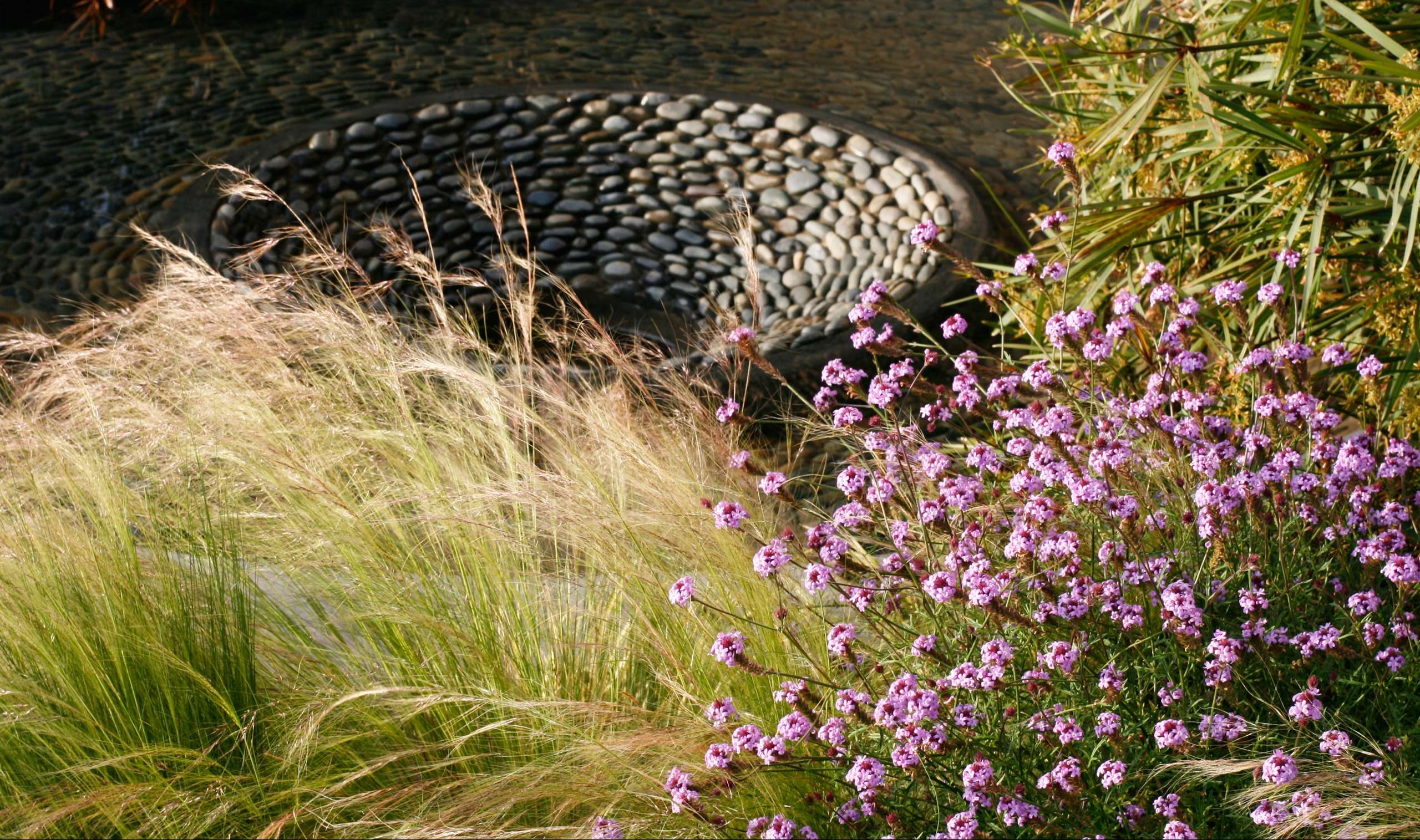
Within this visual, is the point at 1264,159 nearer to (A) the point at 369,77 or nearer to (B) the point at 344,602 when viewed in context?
(B) the point at 344,602

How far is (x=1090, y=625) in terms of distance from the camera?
2.00m

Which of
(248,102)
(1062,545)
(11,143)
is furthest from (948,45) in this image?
(1062,545)

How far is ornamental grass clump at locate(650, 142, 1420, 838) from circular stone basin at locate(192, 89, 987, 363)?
8.61ft

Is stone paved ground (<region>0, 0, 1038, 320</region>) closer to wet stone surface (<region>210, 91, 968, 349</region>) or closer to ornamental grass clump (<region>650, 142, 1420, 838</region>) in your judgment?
wet stone surface (<region>210, 91, 968, 349</region>)

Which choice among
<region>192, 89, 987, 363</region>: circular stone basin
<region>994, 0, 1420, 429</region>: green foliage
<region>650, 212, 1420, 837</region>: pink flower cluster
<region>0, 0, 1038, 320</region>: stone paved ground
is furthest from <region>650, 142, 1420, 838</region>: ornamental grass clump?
<region>0, 0, 1038, 320</region>: stone paved ground

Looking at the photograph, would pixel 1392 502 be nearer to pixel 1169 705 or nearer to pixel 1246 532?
pixel 1246 532

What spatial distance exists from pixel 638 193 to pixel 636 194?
0.04 feet

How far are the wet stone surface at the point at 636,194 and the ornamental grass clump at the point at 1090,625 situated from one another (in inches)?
106

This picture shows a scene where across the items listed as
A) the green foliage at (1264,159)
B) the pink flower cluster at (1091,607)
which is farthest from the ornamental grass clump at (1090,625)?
the green foliage at (1264,159)

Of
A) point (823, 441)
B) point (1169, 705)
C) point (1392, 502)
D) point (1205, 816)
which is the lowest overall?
point (823, 441)

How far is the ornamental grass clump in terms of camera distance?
1.76 meters

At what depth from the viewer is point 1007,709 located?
Answer: 1.95m

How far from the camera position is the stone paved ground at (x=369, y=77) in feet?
17.5

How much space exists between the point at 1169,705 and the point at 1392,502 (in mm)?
530
